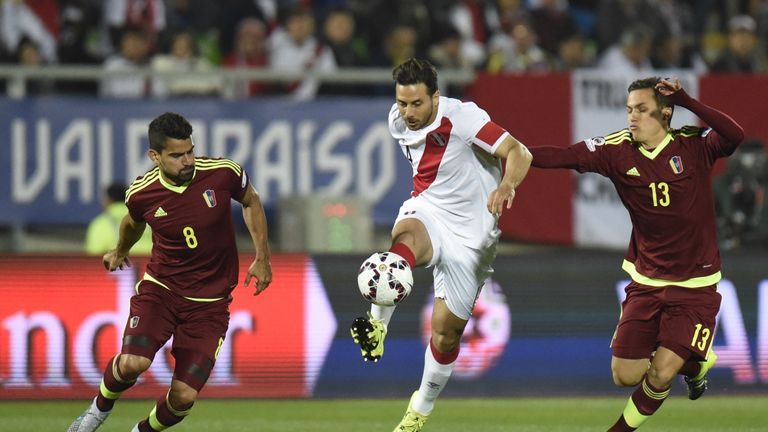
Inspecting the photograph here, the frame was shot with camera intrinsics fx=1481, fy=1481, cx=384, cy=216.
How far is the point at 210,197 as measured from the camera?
8.71 meters

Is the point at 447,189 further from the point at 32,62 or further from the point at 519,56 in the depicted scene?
the point at 519,56

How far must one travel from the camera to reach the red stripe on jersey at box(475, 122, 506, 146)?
28.3 ft

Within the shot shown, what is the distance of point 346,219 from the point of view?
1405 cm

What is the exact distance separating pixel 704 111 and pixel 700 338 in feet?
4.35

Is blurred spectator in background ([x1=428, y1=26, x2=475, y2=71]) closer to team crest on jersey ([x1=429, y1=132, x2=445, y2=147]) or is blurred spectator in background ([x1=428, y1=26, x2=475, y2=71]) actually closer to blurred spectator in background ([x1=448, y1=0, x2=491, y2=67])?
blurred spectator in background ([x1=448, y1=0, x2=491, y2=67])

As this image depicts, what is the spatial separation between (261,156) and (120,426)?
190 inches

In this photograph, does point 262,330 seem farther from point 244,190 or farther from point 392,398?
point 244,190

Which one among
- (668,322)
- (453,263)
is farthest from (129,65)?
(668,322)

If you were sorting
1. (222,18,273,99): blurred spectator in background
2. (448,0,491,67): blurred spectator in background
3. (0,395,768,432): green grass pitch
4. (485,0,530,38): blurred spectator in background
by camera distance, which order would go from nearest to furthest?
1. (0,395,768,432): green grass pitch
2. (222,18,273,99): blurred spectator in background
3. (448,0,491,67): blurred spectator in background
4. (485,0,530,38): blurred spectator in background

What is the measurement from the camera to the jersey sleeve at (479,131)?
340 inches

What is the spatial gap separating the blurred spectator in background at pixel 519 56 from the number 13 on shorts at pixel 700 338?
7322 mm

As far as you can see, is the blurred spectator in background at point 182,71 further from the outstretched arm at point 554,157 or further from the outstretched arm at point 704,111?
the outstretched arm at point 704,111

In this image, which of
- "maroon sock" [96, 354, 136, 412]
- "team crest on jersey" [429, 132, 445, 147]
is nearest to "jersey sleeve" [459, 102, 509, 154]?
"team crest on jersey" [429, 132, 445, 147]

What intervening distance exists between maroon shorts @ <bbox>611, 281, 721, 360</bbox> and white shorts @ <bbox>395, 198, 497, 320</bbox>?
0.91m
